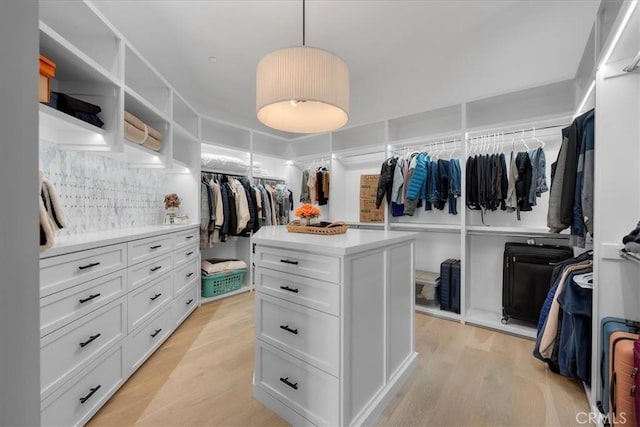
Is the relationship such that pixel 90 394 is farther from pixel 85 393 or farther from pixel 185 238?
pixel 185 238

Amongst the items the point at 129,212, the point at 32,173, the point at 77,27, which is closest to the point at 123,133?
the point at 77,27

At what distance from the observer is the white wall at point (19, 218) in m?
0.25

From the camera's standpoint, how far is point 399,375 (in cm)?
173

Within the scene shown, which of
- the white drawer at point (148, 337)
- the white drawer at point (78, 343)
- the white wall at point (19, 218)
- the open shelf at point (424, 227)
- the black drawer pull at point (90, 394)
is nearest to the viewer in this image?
the white wall at point (19, 218)

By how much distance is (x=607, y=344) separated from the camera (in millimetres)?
1321

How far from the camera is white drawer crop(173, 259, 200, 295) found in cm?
254

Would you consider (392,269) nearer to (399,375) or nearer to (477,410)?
(399,375)

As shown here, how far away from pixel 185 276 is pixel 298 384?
179 cm

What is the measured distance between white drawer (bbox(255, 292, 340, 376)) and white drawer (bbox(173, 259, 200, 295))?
52.1 inches

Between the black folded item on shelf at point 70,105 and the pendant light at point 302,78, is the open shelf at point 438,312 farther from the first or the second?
the black folded item on shelf at point 70,105

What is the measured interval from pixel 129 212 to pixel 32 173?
271 centimetres

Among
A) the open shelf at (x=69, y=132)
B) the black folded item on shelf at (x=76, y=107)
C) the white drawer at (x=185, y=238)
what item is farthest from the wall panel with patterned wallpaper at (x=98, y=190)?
the white drawer at (x=185, y=238)

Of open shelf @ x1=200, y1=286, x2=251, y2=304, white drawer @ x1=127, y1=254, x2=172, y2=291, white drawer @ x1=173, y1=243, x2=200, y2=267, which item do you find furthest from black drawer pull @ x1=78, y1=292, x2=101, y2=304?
open shelf @ x1=200, y1=286, x2=251, y2=304

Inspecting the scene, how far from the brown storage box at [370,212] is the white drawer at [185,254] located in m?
2.03
